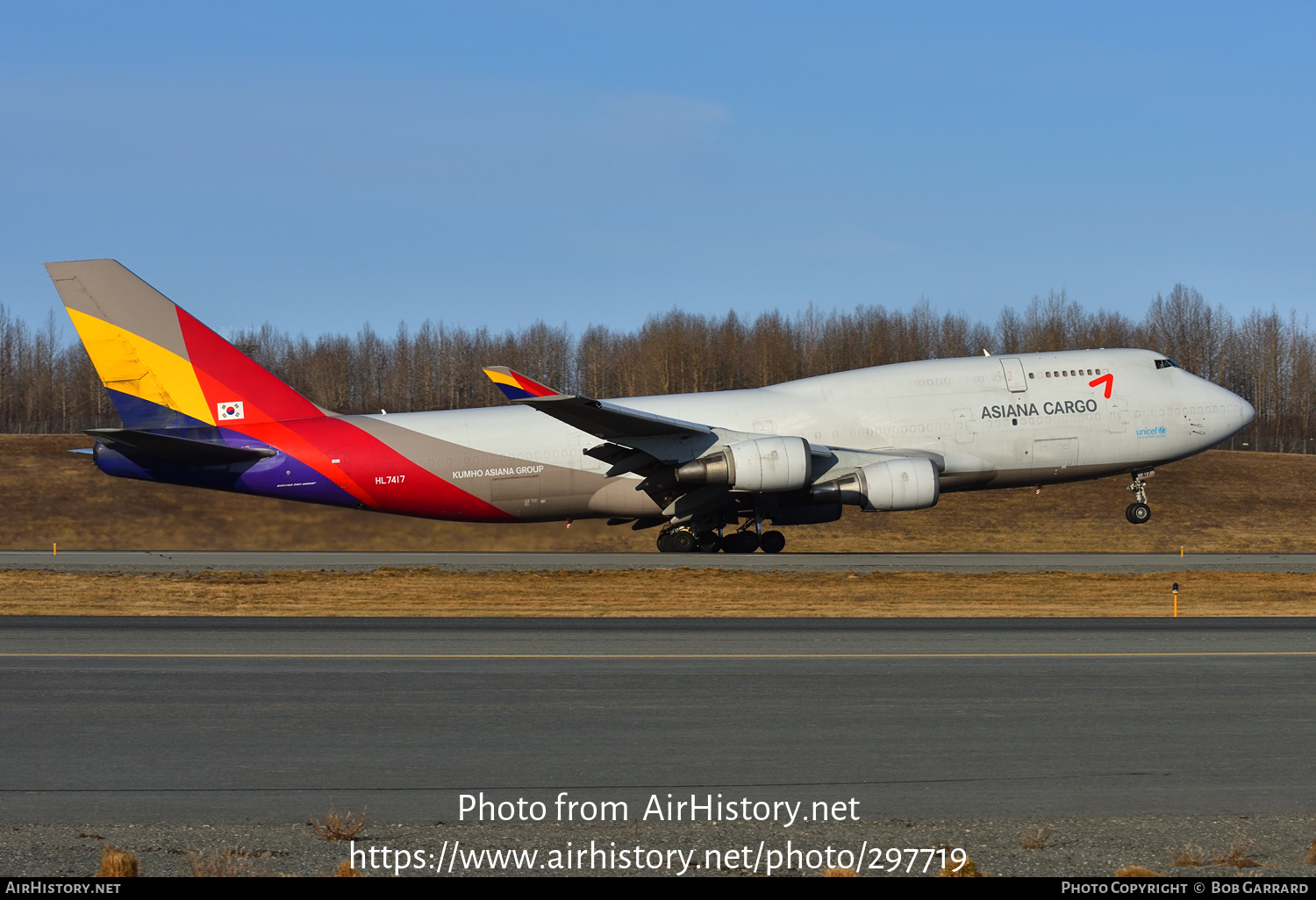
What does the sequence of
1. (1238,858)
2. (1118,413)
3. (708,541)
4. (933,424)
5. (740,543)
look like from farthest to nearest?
(708,541) < (740,543) < (1118,413) < (933,424) < (1238,858)

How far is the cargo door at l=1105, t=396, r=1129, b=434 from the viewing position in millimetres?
30406

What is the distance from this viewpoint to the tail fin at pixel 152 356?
28375mm

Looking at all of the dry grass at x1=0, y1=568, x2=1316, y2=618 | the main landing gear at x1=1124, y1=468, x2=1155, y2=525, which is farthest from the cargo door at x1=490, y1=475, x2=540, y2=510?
the main landing gear at x1=1124, y1=468, x2=1155, y2=525

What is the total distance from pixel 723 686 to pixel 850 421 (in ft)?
61.4

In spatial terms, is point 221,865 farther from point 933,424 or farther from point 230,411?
point 933,424

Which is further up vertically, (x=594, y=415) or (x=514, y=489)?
(x=594, y=415)

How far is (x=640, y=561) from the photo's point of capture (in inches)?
1125

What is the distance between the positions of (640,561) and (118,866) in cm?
2268

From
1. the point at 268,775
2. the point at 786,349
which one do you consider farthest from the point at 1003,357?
the point at 786,349

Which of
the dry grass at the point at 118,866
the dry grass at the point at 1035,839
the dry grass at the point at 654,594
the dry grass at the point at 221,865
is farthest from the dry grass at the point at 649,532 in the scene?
the dry grass at the point at 118,866

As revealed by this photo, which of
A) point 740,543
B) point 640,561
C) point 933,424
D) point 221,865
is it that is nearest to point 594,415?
point 640,561

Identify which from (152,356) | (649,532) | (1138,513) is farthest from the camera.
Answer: (649,532)

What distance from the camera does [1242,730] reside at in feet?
33.1

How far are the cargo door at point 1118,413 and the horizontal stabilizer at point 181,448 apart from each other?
21.5m
